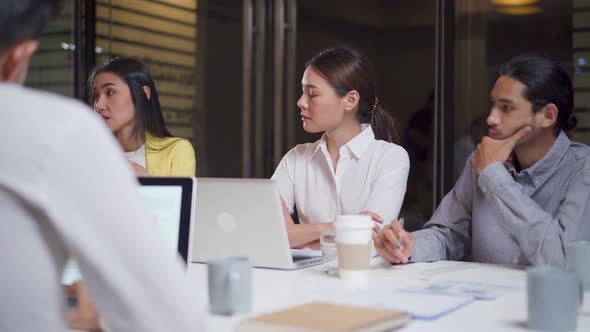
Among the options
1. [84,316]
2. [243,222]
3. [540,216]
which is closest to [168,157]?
[243,222]

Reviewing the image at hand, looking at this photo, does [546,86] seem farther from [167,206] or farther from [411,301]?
[167,206]

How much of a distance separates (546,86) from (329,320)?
1.46 meters

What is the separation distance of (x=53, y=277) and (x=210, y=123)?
4.13m

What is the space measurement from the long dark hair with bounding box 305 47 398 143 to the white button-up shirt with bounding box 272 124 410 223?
0.08 m

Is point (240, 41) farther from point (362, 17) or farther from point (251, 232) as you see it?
point (251, 232)

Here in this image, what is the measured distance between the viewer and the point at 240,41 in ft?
15.4

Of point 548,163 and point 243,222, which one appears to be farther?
point 548,163

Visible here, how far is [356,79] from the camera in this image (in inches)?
117

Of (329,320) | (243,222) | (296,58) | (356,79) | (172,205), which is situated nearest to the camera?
(329,320)

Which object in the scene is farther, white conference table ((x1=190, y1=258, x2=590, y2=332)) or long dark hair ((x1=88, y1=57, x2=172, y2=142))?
long dark hair ((x1=88, y1=57, x2=172, y2=142))

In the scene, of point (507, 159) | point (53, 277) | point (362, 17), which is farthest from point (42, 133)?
point (362, 17)

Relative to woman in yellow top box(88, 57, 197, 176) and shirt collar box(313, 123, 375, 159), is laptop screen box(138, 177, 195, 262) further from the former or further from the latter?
woman in yellow top box(88, 57, 197, 176)

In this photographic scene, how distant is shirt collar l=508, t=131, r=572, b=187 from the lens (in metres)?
2.21

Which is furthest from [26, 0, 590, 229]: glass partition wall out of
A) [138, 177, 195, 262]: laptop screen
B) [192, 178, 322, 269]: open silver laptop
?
[138, 177, 195, 262]: laptop screen
